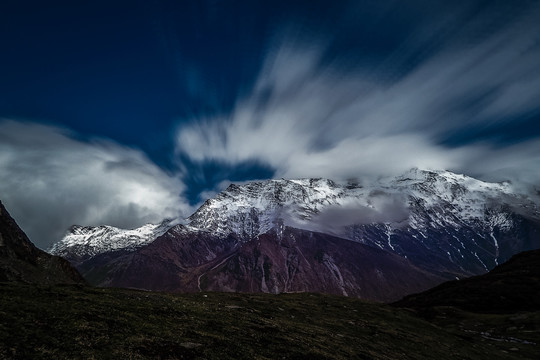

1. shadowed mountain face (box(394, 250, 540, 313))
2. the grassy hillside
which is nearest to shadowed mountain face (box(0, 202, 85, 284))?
the grassy hillside

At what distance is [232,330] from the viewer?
100 ft

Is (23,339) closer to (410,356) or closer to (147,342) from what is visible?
(147,342)

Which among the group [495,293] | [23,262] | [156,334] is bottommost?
[495,293]

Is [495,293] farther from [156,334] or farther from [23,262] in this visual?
[23,262]

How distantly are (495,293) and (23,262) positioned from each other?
146 meters

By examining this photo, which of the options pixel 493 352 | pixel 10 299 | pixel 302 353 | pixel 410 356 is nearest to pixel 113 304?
pixel 10 299

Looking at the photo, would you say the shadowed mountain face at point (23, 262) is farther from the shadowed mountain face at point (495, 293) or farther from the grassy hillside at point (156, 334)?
the shadowed mountain face at point (495, 293)

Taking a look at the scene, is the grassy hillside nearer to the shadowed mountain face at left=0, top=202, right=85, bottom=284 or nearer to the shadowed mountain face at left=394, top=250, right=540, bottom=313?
the shadowed mountain face at left=0, top=202, right=85, bottom=284

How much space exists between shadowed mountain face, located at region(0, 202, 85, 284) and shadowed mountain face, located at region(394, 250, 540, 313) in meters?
125

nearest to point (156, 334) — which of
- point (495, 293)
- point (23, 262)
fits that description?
point (23, 262)

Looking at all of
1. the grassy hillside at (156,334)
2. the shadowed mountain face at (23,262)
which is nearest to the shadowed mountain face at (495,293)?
the grassy hillside at (156,334)

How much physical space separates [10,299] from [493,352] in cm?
6782

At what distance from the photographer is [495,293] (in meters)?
126

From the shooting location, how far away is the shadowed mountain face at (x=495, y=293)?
379ft
